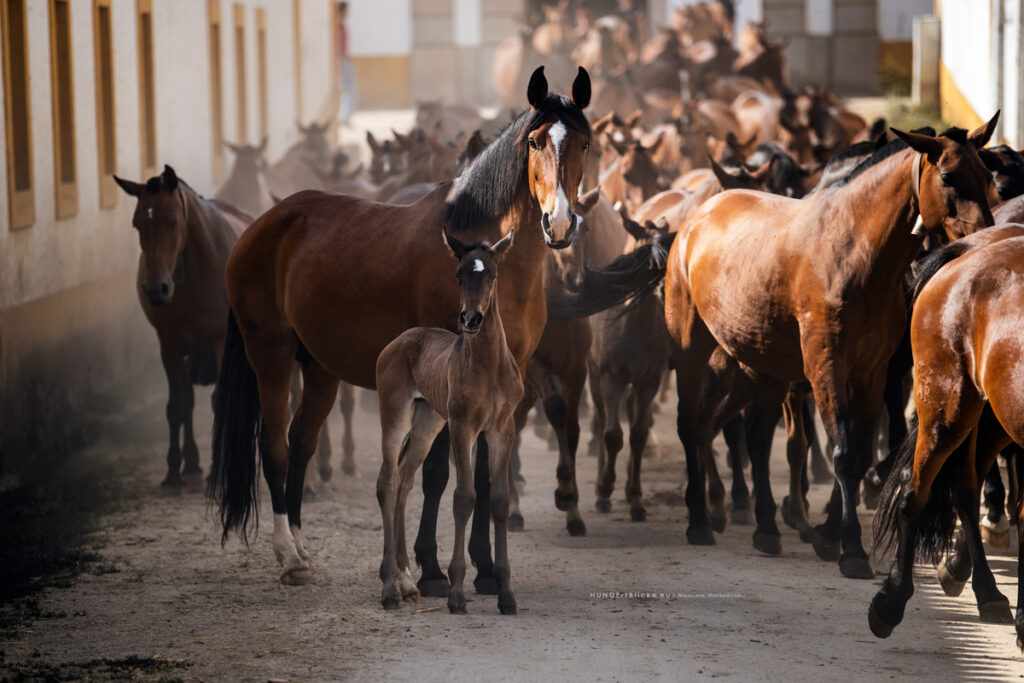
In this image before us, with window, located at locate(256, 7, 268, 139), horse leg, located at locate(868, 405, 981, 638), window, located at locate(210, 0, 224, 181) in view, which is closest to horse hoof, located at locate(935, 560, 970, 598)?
horse leg, located at locate(868, 405, 981, 638)

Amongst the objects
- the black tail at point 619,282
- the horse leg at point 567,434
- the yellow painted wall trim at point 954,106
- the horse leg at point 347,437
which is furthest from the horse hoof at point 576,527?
the yellow painted wall trim at point 954,106

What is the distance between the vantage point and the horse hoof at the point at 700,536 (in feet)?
29.0

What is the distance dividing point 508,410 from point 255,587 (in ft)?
5.81

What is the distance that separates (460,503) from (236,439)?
1.90 m

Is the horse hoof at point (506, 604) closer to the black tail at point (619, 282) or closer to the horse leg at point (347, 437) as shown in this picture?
the black tail at point (619, 282)

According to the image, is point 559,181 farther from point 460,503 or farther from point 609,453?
point 609,453

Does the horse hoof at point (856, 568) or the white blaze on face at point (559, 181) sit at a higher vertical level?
the white blaze on face at point (559, 181)

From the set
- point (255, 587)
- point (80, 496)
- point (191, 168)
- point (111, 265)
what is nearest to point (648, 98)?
point (191, 168)

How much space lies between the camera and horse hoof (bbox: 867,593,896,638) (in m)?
6.74

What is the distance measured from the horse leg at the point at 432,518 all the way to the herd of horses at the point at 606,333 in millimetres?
12

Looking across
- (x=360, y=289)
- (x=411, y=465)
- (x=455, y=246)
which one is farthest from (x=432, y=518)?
(x=455, y=246)

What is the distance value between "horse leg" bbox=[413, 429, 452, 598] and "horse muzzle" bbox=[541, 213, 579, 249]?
1308 millimetres

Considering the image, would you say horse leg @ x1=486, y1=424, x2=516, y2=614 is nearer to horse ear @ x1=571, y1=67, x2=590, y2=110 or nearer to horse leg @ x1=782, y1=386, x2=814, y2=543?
horse ear @ x1=571, y1=67, x2=590, y2=110

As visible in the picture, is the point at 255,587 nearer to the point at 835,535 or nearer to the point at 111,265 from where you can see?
the point at 835,535
